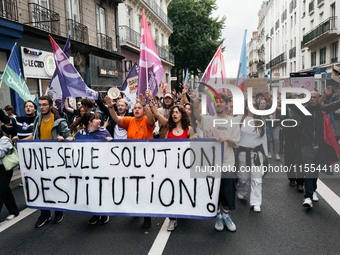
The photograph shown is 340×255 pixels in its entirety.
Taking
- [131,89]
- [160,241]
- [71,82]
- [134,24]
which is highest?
[134,24]

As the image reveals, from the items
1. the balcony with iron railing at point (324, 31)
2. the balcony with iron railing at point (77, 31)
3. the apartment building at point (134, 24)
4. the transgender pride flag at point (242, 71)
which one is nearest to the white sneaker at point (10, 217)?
the transgender pride flag at point (242, 71)

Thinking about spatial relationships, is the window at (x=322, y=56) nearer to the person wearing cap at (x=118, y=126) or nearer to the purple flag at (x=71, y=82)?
the person wearing cap at (x=118, y=126)

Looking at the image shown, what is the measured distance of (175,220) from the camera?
413 cm

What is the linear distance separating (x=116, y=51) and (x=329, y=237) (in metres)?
18.0

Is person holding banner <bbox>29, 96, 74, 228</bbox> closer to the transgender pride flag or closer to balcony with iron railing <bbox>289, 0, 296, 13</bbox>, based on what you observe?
the transgender pride flag

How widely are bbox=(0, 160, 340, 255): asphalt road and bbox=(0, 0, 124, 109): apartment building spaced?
25.5ft

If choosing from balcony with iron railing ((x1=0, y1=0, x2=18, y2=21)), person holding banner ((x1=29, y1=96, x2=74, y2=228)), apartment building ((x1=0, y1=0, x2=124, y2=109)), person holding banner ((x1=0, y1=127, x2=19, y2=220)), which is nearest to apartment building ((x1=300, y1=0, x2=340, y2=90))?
apartment building ((x1=0, y1=0, x2=124, y2=109))

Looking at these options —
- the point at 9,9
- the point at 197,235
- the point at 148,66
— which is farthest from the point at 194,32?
the point at 197,235

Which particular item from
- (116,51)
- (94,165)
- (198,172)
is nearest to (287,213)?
(198,172)

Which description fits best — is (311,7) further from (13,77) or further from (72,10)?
(13,77)

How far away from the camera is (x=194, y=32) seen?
3566 cm

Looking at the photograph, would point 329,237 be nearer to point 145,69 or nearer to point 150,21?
point 145,69

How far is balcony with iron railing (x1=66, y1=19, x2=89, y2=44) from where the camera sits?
14.1 meters

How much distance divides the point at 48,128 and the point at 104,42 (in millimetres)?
14318
